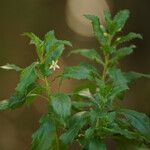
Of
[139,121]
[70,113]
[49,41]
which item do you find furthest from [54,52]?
[139,121]

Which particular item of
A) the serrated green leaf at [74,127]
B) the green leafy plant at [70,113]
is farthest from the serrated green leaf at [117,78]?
the serrated green leaf at [74,127]

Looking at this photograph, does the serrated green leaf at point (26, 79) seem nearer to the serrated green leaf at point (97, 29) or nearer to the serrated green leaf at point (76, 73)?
the serrated green leaf at point (76, 73)

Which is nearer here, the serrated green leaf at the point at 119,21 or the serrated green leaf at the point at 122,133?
the serrated green leaf at the point at 122,133

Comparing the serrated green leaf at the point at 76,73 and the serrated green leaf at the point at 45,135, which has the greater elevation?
the serrated green leaf at the point at 76,73

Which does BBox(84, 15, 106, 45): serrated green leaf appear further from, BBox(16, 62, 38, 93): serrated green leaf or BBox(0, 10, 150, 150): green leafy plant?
BBox(16, 62, 38, 93): serrated green leaf

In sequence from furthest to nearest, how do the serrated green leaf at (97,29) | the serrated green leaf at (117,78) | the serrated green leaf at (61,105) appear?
the serrated green leaf at (97,29) < the serrated green leaf at (117,78) < the serrated green leaf at (61,105)

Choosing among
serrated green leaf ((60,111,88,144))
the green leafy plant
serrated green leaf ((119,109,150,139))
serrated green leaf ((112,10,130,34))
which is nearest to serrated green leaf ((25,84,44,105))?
the green leafy plant
